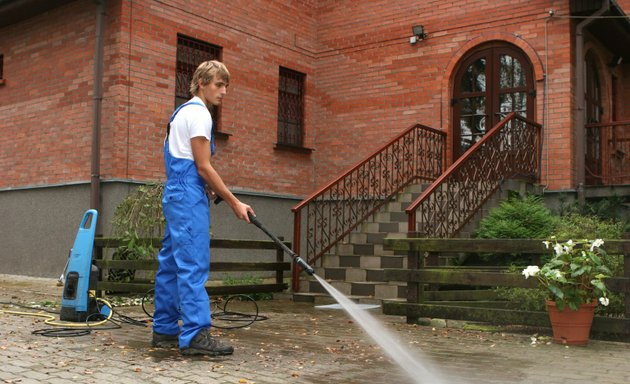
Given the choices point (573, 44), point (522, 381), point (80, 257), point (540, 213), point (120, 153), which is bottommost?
point (522, 381)

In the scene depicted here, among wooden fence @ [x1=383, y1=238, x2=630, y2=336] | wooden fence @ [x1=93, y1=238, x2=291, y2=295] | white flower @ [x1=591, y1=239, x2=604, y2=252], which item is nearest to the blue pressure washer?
wooden fence @ [x1=93, y1=238, x2=291, y2=295]

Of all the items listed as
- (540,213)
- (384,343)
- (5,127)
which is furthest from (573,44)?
(5,127)

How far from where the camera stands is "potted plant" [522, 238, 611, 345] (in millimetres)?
5859

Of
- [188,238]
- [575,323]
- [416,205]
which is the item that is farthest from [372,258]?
[188,238]

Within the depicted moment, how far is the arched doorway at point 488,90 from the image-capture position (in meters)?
12.3

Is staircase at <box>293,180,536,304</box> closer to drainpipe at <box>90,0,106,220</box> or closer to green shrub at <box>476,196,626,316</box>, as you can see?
green shrub at <box>476,196,626,316</box>

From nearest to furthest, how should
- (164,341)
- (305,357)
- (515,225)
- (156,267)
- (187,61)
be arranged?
(305,357)
(164,341)
(156,267)
(515,225)
(187,61)

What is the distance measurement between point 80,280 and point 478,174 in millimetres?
6205

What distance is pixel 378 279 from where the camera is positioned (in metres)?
9.53

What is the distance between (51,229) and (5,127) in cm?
254

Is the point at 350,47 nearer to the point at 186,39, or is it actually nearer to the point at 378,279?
the point at 186,39

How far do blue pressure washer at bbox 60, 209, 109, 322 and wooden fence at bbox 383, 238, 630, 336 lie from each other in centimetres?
291

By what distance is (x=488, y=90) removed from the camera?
12.6 metres

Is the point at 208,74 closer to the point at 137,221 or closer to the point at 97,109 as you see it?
the point at 137,221
